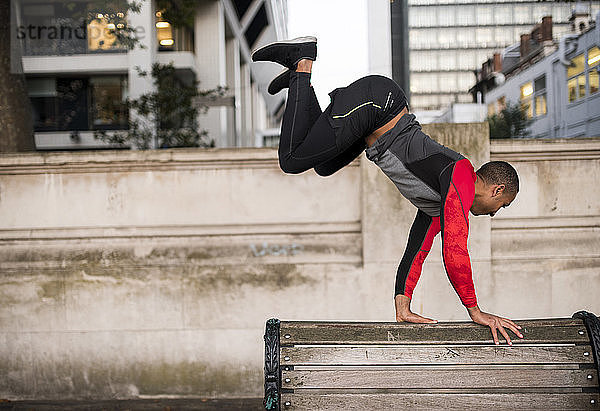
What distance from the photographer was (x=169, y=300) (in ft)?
19.5

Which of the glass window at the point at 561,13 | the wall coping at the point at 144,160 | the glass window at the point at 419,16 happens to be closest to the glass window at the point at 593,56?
the glass window at the point at 561,13

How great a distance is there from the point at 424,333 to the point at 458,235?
1.80 ft

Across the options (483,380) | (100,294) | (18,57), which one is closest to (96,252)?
(100,294)

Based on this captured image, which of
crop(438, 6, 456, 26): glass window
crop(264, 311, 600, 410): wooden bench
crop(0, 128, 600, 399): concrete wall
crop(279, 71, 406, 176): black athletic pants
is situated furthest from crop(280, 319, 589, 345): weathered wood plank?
crop(438, 6, 456, 26): glass window

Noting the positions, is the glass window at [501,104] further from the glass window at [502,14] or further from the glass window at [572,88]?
the glass window at [502,14]

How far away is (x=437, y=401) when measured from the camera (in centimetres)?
282

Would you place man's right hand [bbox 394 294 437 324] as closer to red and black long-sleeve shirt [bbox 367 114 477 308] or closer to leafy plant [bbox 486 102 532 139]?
red and black long-sleeve shirt [bbox 367 114 477 308]

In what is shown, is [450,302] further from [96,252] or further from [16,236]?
[16,236]

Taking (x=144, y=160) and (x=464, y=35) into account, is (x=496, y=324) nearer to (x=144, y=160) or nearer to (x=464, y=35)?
(x=144, y=160)

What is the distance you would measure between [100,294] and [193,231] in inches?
46.2

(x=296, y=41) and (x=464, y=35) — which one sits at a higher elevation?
(x=464, y=35)

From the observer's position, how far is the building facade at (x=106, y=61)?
11.4 meters

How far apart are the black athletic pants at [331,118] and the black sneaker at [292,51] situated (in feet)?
0.33

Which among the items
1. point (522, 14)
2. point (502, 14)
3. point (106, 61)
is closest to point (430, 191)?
point (502, 14)
